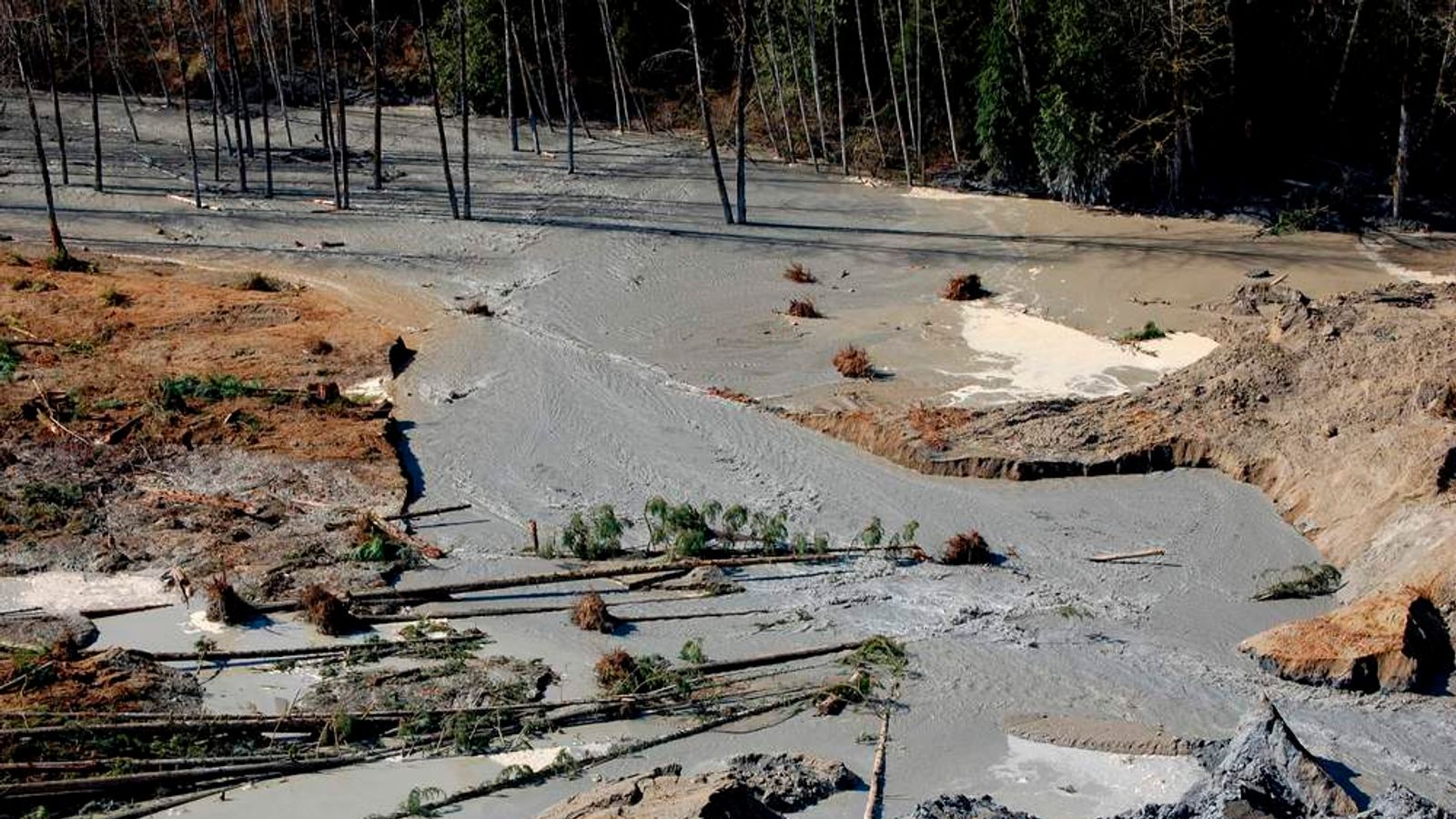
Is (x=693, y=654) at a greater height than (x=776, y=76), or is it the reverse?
(x=776, y=76)

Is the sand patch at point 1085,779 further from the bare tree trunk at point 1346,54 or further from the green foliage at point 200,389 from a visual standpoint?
the bare tree trunk at point 1346,54

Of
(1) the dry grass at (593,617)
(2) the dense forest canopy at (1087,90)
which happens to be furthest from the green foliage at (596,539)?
(2) the dense forest canopy at (1087,90)

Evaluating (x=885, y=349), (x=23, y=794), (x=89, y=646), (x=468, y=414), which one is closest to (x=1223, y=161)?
(x=885, y=349)

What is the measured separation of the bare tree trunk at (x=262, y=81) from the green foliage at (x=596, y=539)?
Answer: 63.1 ft

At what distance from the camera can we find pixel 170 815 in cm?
1310

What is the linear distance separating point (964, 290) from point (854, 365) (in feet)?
14.0

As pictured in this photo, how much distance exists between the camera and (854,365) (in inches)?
938

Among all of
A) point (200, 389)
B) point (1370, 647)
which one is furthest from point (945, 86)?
point (1370, 647)

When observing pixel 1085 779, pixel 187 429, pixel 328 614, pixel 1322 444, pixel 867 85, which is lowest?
pixel 1085 779

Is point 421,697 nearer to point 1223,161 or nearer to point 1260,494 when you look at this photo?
point 1260,494

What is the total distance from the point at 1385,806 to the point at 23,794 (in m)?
10.6

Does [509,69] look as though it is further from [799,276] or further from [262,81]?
[799,276]

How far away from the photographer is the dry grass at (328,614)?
53.7 feet

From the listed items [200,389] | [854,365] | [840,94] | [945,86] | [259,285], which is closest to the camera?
[200,389]
